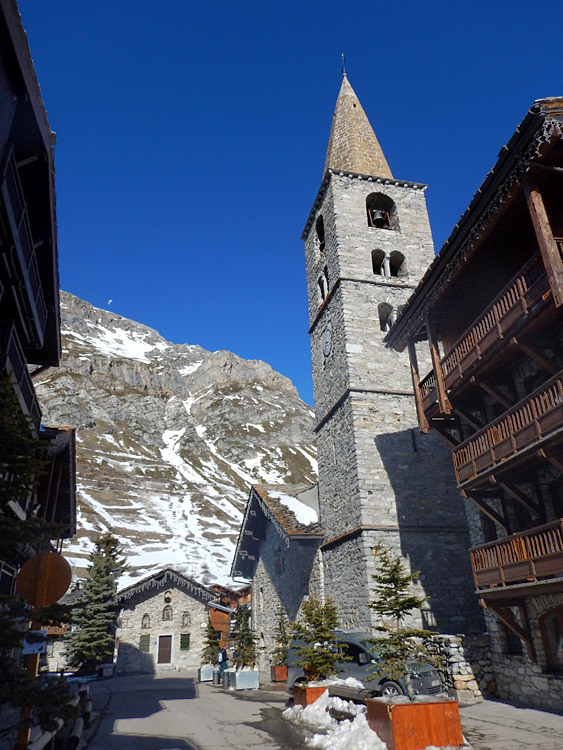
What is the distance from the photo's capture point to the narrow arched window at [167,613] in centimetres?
3681

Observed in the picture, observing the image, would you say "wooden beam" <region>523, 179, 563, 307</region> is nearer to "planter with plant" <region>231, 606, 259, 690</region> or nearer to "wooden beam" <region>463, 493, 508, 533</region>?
"wooden beam" <region>463, 493, 508, 533</region>

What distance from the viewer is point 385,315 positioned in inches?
905

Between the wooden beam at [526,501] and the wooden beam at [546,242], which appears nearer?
the wooden beam at [546,242]

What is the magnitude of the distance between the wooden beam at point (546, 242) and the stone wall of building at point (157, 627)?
34655 millimetres

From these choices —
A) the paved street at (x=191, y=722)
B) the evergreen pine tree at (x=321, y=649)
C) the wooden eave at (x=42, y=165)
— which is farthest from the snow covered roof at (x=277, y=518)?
the wooden eave at (x=42, y=165)

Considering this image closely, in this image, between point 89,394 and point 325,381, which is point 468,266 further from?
point 89,394

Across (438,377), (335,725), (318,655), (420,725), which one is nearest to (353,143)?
(438,377)

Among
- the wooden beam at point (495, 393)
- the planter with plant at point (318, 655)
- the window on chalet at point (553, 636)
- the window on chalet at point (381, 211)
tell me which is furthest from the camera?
the window on chalet at point (381, 211)

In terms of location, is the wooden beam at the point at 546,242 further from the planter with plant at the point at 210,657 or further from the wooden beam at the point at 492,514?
the planter with plant at the point at 210,657

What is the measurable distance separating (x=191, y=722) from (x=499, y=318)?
12301 mm

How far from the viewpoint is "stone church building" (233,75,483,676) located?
59.3 feet

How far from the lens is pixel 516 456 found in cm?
1134

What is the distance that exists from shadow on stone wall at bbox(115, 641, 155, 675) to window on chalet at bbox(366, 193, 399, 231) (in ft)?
101

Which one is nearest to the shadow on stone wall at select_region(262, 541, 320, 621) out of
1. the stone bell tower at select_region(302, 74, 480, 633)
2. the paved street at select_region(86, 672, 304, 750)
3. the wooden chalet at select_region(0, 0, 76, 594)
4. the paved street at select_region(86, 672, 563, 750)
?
the stone bell tower at select_region(302, 74, 480, 633)
